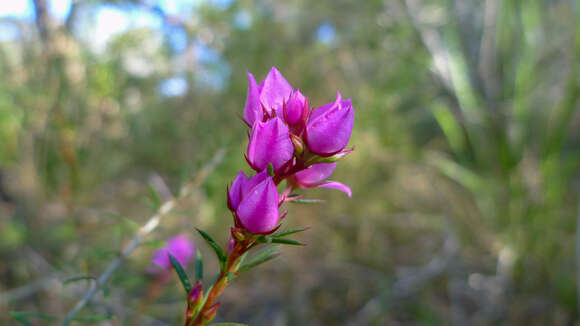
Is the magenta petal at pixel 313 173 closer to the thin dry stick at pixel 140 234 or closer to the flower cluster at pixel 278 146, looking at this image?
the flower cluster at pixel 278 146

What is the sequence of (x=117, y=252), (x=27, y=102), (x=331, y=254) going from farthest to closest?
(x=331, y=254) → (x=27, y=102) → (x=117, y=252)

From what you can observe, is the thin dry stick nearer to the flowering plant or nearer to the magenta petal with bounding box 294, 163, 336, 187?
the flowering plant

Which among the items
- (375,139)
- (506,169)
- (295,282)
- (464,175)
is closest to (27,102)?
(295,282)

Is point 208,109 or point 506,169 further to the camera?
point 208,109

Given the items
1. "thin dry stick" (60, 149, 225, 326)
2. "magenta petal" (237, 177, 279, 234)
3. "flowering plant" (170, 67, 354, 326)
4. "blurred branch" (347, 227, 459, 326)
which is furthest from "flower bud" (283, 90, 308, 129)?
"blurred branch" (347, 227, 459, 326)

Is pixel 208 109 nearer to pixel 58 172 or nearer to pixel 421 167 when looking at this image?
pixel 58 172

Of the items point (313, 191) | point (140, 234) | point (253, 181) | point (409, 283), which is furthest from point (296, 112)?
point (313, 191)

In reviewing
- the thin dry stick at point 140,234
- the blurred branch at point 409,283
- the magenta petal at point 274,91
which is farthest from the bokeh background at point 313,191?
the magenta petal at point 274,91
